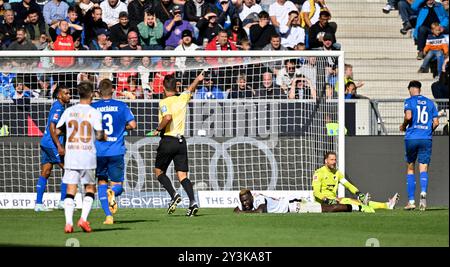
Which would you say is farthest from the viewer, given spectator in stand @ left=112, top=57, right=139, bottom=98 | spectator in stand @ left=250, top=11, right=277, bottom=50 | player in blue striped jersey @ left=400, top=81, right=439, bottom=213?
spectator in stand @ left=250, top=11, right=277, bottom=50

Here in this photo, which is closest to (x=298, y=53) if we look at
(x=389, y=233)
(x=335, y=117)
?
(x=335, y=117)

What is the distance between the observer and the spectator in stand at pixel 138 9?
1000 inches

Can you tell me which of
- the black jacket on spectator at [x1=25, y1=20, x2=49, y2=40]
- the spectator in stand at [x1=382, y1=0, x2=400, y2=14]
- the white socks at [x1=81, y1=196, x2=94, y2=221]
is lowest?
the white socks at [x1=81, y1=196, x2=94, y2=221]

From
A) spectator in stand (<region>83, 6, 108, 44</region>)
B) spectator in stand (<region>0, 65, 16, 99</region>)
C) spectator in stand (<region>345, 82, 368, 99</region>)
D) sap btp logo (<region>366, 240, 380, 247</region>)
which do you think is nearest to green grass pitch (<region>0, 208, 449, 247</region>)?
sap btp logo (<region>366, 240, 380, 247</region>)

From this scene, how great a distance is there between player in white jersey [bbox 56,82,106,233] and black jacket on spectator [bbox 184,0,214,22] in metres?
10.9

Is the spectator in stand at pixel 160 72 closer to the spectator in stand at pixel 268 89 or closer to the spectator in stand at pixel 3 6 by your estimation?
the spectator in stand at pixel 268 89

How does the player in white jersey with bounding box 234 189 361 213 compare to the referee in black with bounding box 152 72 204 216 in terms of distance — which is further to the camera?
the player in white jersey with bounding box 234 189 361 213

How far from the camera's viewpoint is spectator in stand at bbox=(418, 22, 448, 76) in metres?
26.4

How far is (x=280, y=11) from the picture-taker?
87.3 feet

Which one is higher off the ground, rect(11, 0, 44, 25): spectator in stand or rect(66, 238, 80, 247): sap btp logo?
rect(11, 0, 44, 25): spectator in stand

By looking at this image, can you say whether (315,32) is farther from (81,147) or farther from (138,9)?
(81,147)

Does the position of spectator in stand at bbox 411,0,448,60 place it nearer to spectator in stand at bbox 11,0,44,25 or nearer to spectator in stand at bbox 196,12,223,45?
spectator in stand at bbox 196,12,223,45

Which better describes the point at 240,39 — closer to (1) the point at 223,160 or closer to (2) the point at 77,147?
(1) the point at 223,160

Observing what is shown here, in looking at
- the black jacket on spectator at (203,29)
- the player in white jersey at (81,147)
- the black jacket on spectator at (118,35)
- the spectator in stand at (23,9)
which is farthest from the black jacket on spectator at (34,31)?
the player in white jersey at (81,147)
